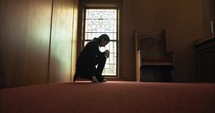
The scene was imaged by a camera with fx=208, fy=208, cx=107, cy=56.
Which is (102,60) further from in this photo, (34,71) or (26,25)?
(26,25)

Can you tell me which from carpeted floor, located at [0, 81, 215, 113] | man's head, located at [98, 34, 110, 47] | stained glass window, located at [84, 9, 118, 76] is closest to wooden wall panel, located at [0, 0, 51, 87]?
carpeted floor, located at [0, 81, 215, 113]

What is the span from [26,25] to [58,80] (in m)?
1.46

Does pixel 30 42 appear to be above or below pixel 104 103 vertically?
above

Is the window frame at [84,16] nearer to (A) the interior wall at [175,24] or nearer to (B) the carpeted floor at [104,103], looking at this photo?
(A) the interior wall at [175,24]

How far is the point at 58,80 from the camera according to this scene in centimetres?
323

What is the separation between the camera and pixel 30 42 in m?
2.02

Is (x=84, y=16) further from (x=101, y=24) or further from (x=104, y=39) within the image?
(x=104, y=39)

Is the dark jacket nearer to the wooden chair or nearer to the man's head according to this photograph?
the man's head

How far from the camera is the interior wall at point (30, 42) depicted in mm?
1581

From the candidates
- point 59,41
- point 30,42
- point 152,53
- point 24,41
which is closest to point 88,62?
point 59,41

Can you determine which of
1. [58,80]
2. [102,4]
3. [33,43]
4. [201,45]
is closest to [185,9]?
[201,45]

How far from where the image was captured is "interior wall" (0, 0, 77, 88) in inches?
62.2

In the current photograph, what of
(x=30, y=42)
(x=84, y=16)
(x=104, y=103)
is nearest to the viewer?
(x=104, y=103)

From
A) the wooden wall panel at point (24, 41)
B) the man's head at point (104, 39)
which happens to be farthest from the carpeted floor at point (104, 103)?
the man's head at point (104, 39)
